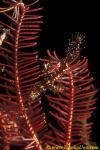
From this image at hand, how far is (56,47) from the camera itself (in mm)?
4230

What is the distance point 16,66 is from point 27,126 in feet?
1.76

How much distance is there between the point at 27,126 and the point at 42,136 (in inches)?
14.1

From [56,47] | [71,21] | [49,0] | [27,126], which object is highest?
[49,0]

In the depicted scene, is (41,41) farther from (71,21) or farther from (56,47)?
(71,21)

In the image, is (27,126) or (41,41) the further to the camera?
(41,41)

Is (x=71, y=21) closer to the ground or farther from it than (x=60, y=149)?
farther from it

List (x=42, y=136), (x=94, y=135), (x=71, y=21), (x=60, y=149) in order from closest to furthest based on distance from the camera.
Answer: (x=60, y=149) → (x=42, y=136) → (x=94, y=135) → (x=71, y=21)

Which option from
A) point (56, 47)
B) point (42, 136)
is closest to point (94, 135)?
point (42, 136)

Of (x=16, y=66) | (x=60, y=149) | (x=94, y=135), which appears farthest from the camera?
(x=94, y=135)

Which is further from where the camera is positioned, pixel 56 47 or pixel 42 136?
pixel 56 47

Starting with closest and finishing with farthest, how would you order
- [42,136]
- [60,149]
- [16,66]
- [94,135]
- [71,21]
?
[16,66] < [60,149] < [42,136] < [94,135] < [71,21]

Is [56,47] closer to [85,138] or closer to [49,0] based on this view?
[49,0]

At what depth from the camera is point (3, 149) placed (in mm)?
2873

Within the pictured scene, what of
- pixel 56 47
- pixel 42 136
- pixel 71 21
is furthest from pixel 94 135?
pixel 71 21
